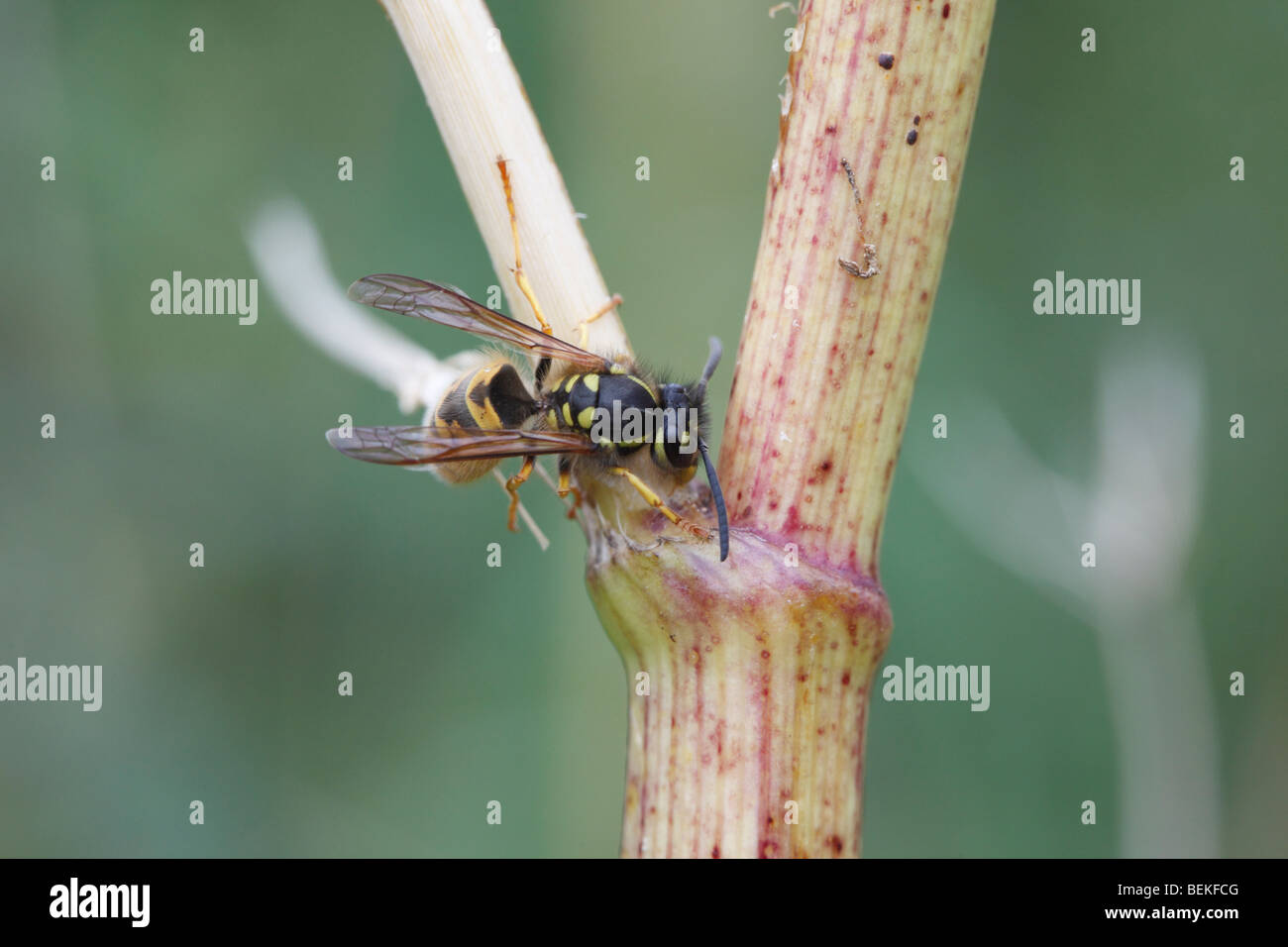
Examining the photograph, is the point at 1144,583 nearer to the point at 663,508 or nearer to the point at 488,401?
the point at 488,401

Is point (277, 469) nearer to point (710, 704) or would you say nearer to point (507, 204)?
point (507, 204)

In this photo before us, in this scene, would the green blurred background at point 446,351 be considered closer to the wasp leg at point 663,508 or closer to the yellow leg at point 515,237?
the wasp leg at point 663,508

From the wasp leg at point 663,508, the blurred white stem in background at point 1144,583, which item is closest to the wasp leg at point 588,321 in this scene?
the wasp leg at point 663,508

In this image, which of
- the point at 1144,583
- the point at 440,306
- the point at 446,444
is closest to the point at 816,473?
the point at 446,444

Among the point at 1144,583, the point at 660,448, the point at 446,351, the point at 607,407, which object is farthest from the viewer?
the point at 446,351

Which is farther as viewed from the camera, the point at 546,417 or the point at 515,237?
the point at 546,417

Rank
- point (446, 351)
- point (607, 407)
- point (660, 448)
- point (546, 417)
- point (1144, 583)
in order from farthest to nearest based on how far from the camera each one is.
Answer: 1. point (446, 351)
2. point (1144, 583)
3. point (546, 417)
4. point (607, 407)
5. point (660, 448)

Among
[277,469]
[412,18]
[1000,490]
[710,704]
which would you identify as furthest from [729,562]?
[277,469]
